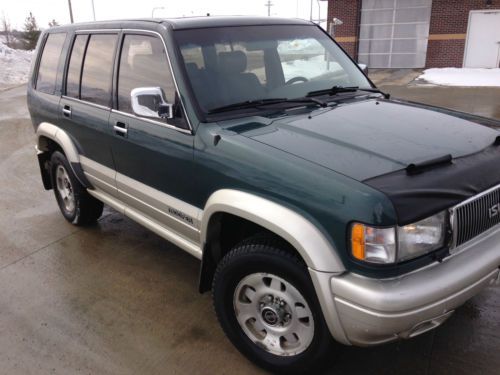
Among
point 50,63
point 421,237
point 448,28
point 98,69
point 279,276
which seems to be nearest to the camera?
point 421,237

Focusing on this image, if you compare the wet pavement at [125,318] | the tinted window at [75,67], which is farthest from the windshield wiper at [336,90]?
the tinted window at [75,67]

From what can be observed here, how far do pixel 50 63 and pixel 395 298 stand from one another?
4.13 metres

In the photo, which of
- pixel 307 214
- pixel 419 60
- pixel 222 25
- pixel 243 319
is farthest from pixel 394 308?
pixel 419 60

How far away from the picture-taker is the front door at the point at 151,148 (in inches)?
122

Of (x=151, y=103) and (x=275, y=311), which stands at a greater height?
(x=151, y=103)

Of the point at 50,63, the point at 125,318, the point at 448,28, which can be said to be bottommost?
the point at 125,318

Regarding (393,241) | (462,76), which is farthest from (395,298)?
(462,76)

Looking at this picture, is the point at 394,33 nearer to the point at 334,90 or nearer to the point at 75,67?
the point at 334,90

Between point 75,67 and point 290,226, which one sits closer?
point 290,226

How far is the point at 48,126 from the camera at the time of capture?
15.4 ft

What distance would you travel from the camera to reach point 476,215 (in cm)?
244

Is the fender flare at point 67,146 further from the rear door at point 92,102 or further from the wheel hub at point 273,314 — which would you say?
the wheel hub at point 273,314

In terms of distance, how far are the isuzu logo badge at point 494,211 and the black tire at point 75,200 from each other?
360cm

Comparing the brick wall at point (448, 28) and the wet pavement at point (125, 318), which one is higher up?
the brick wall at point (448, 28)
